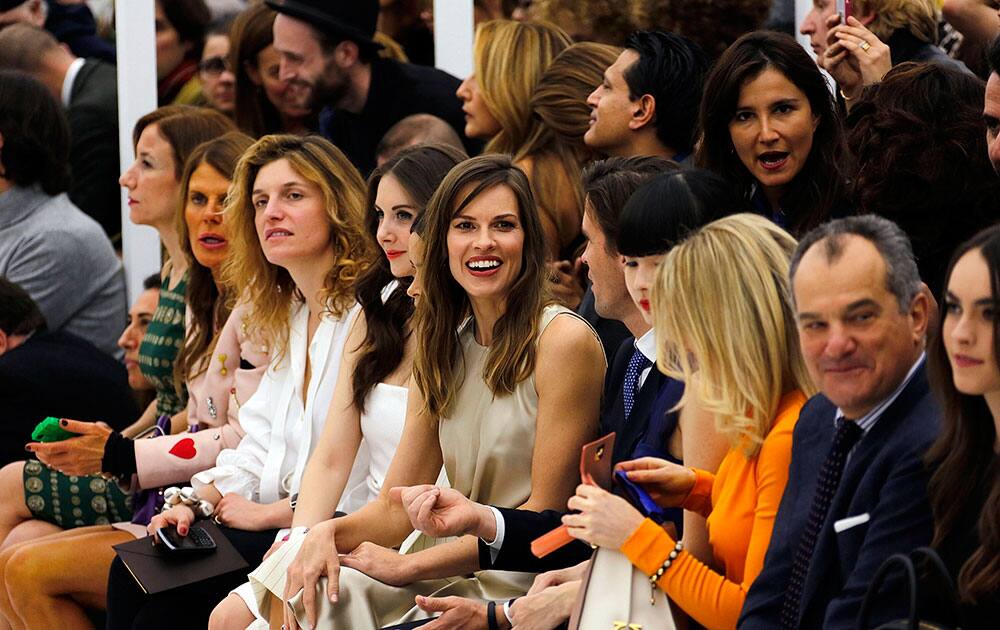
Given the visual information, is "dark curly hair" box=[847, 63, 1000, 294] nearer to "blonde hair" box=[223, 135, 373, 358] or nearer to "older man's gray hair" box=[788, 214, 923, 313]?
"older man's gray hair" box=[788, 214, 923, 313]

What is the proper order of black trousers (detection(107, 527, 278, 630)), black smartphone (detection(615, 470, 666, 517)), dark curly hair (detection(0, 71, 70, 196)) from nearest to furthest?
black smartphone (detection(615, 470, 666, 517))
black trousers (detection(107, 527, 278, 630))
dark curly hair (detection(0, 71, 70, 196))

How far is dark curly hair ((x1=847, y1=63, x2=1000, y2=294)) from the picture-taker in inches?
141

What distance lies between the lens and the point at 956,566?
2.50m

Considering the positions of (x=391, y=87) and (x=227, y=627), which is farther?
(x=391, y=87)

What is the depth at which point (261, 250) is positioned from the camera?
4.90 meters

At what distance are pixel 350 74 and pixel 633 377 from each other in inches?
110

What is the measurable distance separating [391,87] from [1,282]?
156cm

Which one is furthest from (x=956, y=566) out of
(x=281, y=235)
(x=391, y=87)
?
(x=391, y=87)

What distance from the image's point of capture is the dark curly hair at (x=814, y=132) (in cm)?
400

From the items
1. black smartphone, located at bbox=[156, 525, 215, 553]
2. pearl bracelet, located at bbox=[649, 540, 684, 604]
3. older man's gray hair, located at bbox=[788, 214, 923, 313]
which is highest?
older man's gray hair, located at bbox=[788, 214, 923, 313]

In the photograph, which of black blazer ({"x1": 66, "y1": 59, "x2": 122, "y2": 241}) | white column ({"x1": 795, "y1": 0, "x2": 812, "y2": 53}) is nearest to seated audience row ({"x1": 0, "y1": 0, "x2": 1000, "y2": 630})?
black blazer ({"x1": 66, "y1": 59, "x2": 122, "y2": 241})

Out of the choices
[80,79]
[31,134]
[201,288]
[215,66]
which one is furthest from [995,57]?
[80,79]

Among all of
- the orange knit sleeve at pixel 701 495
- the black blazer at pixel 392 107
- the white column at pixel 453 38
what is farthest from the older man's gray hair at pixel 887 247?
the white column at pixel 453 38

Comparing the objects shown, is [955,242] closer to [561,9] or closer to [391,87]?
[561,9]
